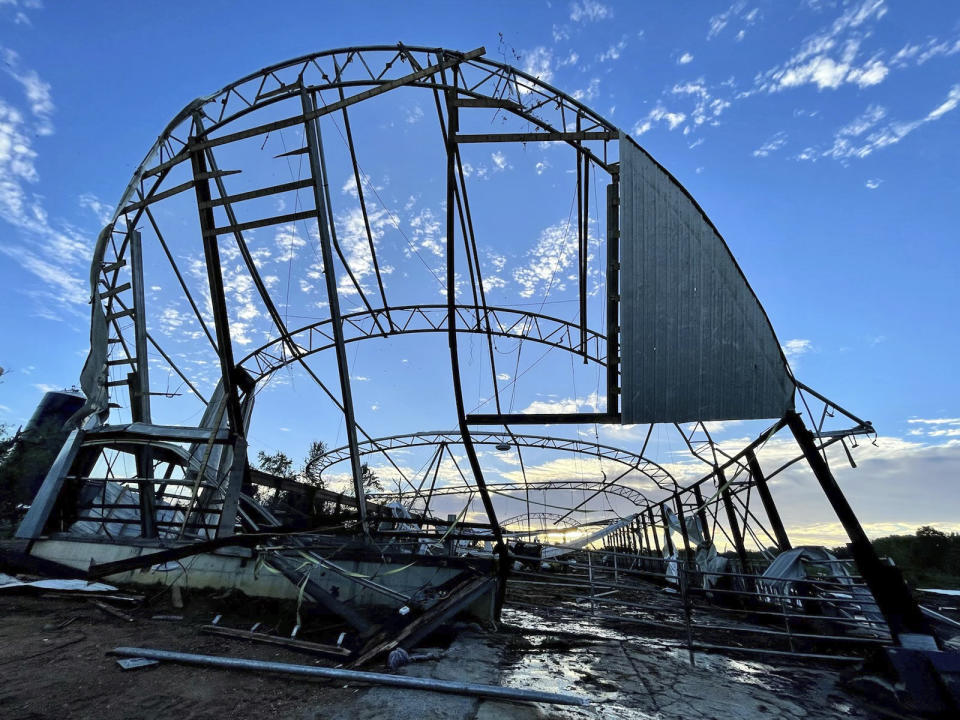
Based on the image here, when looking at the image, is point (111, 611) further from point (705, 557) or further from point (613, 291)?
point (705, 557)

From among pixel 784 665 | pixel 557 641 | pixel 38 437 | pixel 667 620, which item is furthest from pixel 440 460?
pixel 38 437

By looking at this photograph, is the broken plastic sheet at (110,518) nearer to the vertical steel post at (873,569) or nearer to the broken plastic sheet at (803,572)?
the broken plastic sheet at (803,572)

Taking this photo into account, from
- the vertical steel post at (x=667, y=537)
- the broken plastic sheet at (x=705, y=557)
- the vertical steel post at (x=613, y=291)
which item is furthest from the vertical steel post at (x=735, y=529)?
the vertical steel post at (x=667, y=537)

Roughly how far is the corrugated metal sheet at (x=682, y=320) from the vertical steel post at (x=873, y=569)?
58.4 inches

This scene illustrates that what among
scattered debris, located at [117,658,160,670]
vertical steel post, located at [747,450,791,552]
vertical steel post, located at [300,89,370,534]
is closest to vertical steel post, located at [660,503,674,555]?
vertical steel post, located at [747,450,791,552]

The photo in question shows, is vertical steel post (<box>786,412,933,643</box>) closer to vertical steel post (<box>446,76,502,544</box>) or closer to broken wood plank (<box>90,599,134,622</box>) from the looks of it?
vertical steel post (<box>446,76,502,544</box>)

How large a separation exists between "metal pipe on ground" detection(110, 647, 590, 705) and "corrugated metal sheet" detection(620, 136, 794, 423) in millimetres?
7463

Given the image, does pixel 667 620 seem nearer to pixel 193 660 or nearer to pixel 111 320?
pixel 193 660

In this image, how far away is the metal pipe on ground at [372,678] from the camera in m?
5.82

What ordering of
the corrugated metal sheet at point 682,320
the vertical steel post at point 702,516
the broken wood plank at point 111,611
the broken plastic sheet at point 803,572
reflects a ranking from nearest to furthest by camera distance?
the broken wood plank at point 111,611, the broken plastic sheet at point 803,572, the corrugated metal sheet at point 682,320, the vertical steel post at point 702,516

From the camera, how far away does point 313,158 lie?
11844mm

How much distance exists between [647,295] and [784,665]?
8.58 metres

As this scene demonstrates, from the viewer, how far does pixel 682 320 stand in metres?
12.0

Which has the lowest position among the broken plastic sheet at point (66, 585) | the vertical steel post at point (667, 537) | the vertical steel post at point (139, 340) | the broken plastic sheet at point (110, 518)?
the broken plastic sheet at point (66, 585)
